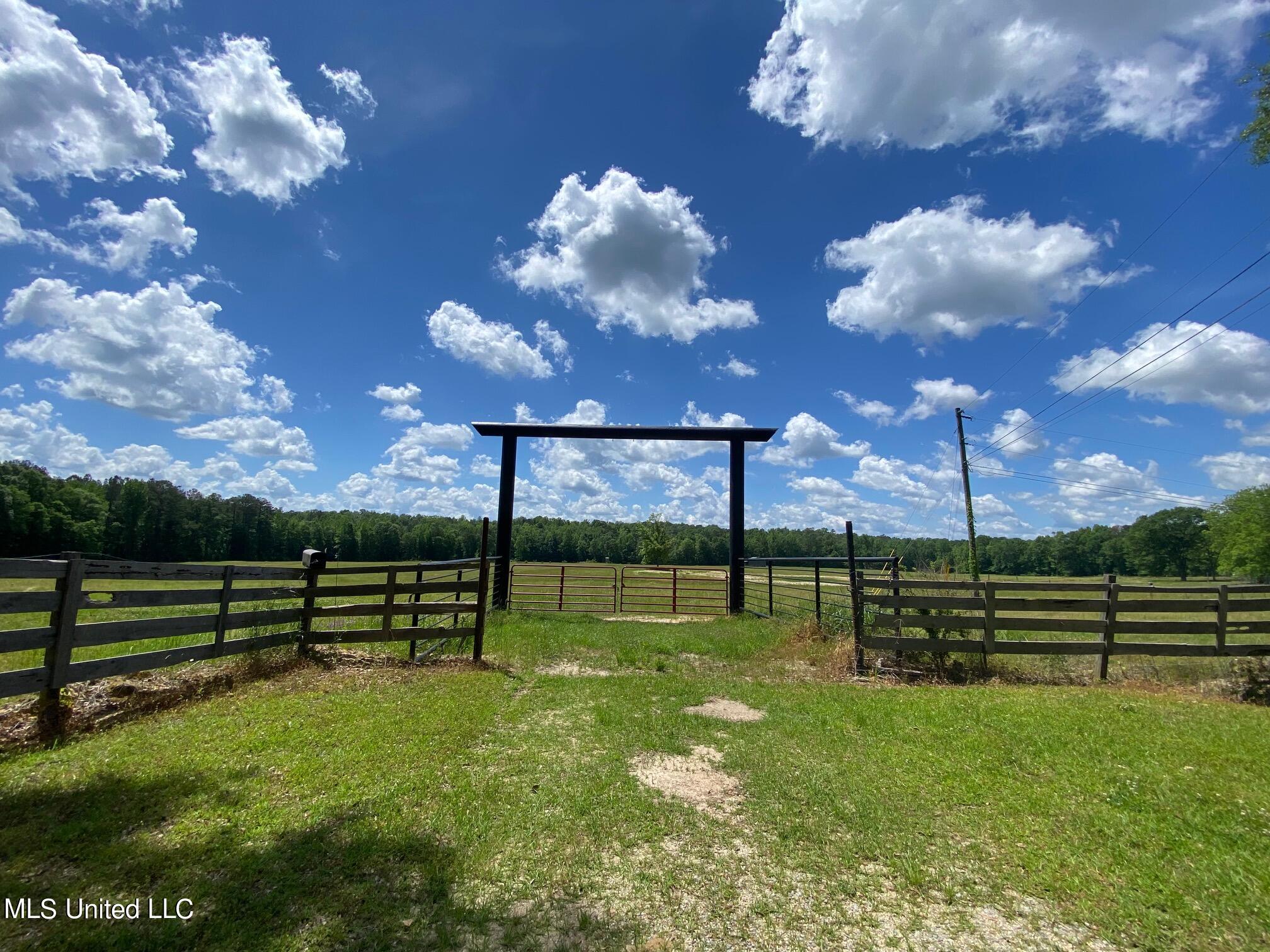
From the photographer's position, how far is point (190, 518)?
235 ft

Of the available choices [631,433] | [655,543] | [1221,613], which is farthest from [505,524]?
[655,543]

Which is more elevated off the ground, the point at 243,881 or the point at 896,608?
the point at 896,608

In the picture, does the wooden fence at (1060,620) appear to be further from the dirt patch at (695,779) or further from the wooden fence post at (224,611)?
the wooden fence post at (224,611)

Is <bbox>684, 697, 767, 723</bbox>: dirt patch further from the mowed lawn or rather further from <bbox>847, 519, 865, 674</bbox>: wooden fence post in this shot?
<bbox>847, 519, 865, 674</bbox>: wooden fence post

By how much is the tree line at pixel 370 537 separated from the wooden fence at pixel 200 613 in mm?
44051

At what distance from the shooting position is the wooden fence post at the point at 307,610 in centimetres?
712

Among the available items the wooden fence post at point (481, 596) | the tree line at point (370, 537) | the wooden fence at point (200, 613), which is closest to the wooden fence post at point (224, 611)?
the wooden fence at point (200, 613)

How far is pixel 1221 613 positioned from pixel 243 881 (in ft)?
35.7

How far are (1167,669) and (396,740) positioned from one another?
9635mm

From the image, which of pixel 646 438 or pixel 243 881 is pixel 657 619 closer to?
pixel 646 438

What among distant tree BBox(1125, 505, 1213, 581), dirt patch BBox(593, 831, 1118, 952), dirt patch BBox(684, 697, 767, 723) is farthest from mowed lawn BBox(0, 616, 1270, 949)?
distant tree BBox(1125, 505, 1213, 581)

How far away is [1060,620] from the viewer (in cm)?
757

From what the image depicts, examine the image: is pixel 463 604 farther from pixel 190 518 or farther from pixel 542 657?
pixel 190 518

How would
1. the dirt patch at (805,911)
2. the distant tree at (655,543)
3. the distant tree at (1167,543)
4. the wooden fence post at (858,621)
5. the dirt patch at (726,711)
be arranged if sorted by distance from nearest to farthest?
1. the dirt patch at (805,911)
2. the dirt patch at (726,711)
3. the wooden fence post at (858,621)
4. the distant tree at (655,543)
5. the distant tree at (1167,543)
